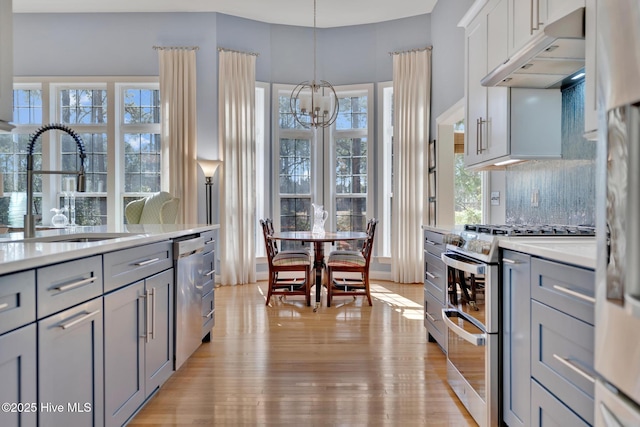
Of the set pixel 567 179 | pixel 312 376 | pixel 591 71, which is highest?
pixel 591 71

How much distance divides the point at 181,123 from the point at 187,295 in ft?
11.8

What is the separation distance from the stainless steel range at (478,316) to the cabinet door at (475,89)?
101cm

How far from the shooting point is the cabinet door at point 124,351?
1670mm

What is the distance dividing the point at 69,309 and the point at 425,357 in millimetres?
2316

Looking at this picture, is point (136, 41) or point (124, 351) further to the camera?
point (136, 41)

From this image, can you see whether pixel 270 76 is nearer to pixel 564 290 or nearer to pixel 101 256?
pixel 101 256

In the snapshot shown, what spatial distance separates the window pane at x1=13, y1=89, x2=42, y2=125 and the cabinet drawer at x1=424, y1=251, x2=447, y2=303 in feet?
18.7

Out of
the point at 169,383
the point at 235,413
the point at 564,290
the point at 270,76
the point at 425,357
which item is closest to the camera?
the point at 564,290

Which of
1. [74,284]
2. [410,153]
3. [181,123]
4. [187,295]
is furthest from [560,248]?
[181,123]

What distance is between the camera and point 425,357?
2.94 m

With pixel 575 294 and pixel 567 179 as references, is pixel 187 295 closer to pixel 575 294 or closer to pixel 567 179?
pixel 575 294

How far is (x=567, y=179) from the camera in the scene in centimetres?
246

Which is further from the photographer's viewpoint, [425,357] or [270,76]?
[270,76]

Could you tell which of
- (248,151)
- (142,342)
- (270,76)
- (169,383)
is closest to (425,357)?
(169,383)
